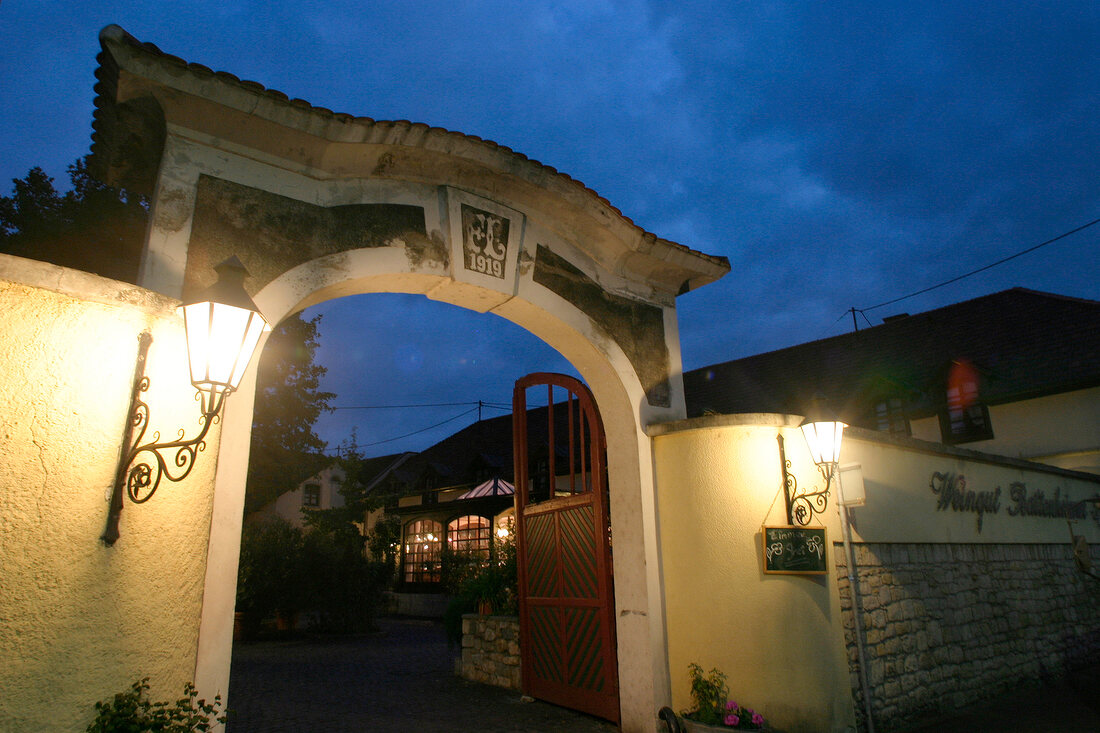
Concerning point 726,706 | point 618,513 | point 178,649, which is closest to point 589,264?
point 618,513

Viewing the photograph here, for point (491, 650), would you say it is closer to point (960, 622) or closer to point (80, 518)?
point (960, 622)

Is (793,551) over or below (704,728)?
over

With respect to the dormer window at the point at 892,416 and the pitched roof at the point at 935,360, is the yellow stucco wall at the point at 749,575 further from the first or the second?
the dormer window at the point at 892,416

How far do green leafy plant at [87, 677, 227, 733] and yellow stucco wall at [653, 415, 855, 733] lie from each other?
3.75 meters

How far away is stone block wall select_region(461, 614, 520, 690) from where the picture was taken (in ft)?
25.6

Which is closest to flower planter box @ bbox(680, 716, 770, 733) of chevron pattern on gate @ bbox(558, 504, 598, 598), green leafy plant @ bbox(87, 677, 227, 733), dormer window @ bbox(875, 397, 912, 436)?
chevron pattern on gate @ bbox(558, 504, 598, 598)

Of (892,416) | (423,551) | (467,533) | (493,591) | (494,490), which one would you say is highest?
(892,416)

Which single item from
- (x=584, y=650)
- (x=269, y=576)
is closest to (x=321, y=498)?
(x=269, y=576)

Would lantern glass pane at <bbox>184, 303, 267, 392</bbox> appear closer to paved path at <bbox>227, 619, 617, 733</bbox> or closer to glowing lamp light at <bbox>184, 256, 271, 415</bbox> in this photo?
glowing lamp light at <bbox>184, 256, 271, 415</bbox>

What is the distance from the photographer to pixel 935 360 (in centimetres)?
1534

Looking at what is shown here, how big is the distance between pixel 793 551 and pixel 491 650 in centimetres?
437

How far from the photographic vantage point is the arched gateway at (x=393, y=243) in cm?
392

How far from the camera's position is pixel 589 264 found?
6273mm

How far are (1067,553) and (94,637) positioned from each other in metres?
11.4
